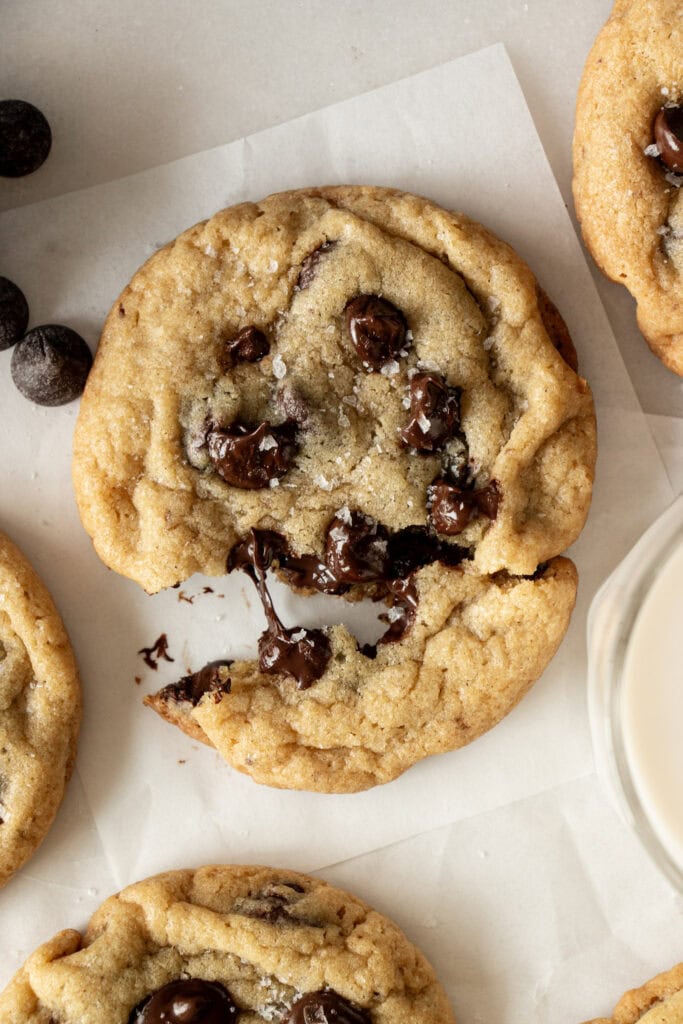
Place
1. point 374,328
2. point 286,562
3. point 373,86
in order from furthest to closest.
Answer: point 373,86 < point 286,562 < point 374,328

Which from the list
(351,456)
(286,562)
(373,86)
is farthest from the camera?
(373,86)

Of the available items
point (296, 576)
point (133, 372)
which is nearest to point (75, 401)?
point (133, 372)

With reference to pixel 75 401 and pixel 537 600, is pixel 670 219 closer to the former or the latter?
pixel 537 600

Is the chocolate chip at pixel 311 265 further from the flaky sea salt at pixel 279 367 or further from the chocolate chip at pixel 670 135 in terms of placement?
the chocolate chip at pixel 670 135

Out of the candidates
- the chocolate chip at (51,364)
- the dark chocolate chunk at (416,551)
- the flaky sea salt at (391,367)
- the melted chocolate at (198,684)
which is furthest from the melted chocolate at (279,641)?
the chocolate chip at (51,364)

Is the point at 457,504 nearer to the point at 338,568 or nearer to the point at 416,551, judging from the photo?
the point at 416,551

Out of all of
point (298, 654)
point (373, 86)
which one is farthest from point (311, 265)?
point (298, 654)
